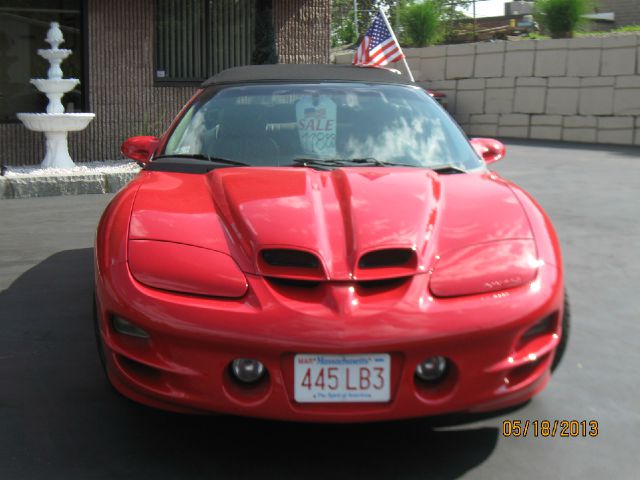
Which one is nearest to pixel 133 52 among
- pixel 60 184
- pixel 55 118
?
pixel 55 118

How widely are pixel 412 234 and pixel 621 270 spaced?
3.43 meters

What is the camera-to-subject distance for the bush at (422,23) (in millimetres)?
21516

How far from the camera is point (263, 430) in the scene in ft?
10.4

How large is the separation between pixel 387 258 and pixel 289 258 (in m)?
0.32

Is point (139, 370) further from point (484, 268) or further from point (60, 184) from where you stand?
point (60, 184)

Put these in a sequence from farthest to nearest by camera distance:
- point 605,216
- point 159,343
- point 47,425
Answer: point 605,216
point 47,425
point 159,343

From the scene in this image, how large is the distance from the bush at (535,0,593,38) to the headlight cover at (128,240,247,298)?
17.1m

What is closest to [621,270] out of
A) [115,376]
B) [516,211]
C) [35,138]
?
[516,211]

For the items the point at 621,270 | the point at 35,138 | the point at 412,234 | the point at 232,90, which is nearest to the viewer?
the point at 412,234

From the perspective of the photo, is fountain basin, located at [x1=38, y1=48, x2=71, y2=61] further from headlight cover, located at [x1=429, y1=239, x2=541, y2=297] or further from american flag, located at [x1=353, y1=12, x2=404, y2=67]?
headlight cover, located at [x1=429, y1=239, x2=541, y2=297]

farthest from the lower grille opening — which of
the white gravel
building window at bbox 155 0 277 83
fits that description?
building window at bbox 155 0 277 83

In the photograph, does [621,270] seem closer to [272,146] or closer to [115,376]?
[272,146]

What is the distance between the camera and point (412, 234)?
116 inches

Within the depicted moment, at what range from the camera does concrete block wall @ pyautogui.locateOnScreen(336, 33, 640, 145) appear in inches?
634
